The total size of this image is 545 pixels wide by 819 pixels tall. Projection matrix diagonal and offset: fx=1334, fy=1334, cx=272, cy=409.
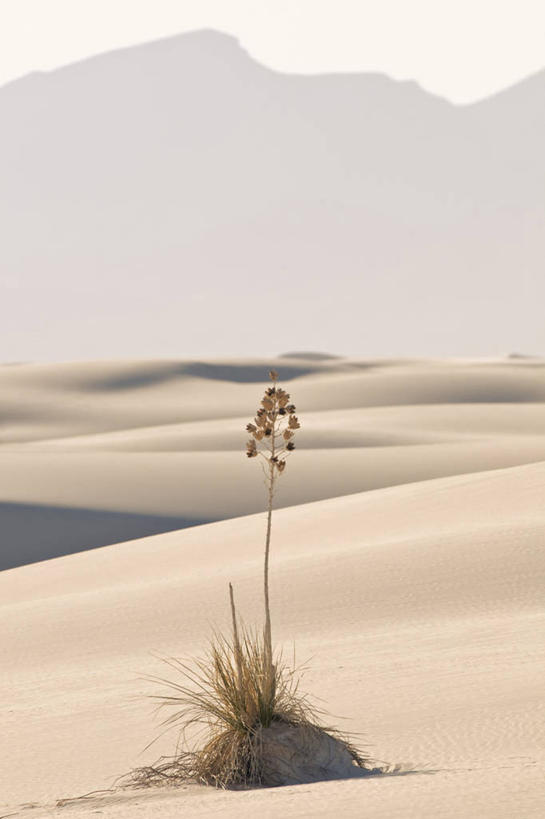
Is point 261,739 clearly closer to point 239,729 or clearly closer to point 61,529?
point 239,729

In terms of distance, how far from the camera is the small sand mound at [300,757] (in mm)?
5203

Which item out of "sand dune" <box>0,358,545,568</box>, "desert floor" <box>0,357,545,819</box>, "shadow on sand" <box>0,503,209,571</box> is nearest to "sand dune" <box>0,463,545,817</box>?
"desert floor" <box>0,357,545,819</box>

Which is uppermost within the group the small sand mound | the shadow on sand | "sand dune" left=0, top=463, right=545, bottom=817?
the shadow on sand

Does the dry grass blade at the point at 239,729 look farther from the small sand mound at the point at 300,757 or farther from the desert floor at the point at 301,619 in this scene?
the desert floor at the point at 301,619

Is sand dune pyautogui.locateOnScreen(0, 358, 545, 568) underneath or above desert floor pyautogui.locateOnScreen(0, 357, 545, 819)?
above

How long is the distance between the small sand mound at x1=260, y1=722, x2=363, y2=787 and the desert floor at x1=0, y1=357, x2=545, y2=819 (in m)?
0.24

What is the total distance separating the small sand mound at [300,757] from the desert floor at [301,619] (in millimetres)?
240

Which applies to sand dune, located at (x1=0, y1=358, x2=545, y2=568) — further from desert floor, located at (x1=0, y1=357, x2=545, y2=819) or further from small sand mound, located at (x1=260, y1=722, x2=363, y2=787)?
small sand mound, located at (x1=260, y1=722, x2=363, y2=787)

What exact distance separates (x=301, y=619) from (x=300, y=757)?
4.32m

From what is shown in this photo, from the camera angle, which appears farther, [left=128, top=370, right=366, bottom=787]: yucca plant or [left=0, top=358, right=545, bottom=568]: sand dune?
[left=0, top=358, right=545, bottom=568]: sand dune

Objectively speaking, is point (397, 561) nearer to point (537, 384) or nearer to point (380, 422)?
point (380, 422)

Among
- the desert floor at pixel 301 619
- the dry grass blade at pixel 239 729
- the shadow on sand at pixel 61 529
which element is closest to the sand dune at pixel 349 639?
the desert floor at pixel 301 619

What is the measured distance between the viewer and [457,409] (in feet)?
136

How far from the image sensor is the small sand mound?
17.1 feet
